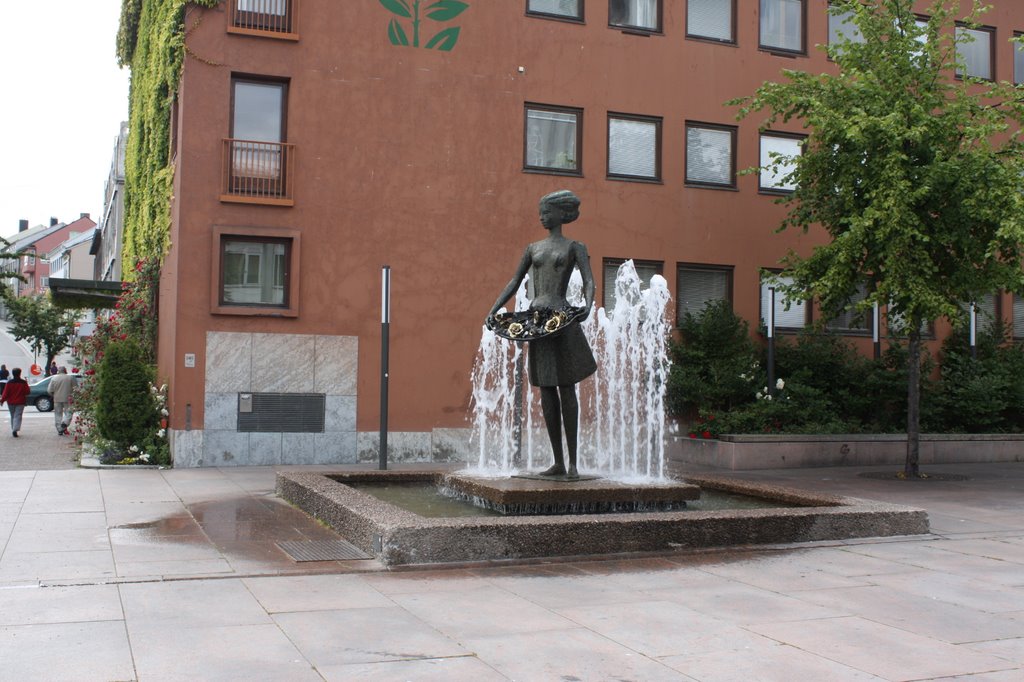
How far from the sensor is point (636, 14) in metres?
20.4

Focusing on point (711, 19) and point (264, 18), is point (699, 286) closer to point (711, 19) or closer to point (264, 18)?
point (711, 19)

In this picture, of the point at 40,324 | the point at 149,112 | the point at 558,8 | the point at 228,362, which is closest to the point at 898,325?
the point at 558,8

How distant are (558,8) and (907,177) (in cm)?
769

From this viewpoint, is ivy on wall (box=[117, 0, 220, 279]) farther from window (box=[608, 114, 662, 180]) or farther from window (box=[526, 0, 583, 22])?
window (box=[608, 114, 662, 180])

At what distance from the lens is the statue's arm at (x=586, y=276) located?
10125 mm

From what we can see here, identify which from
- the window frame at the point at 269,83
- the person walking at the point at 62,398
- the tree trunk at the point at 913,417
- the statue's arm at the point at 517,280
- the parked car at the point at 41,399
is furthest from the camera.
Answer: the parked car at the point at 41,399

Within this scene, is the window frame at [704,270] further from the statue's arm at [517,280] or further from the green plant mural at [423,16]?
the statue's arm at [517,280]

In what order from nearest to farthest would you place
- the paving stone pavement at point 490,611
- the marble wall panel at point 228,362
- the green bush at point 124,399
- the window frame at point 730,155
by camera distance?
the paving stone pavement at point 490,611 → the green bush at point 124,399 → the marble wall panel at point 228,362 → the window frame at point 730,155

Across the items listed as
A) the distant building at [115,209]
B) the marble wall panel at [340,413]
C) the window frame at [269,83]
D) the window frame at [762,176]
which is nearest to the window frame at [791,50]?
the window frame at [762,176]

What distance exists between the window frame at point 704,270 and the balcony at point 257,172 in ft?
24.8

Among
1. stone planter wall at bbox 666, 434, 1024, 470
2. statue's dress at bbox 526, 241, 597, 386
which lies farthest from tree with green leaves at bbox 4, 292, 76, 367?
statue's dress at bbox 526, 241, 597, 386

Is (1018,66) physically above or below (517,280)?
above

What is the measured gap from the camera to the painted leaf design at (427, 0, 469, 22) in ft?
61.8

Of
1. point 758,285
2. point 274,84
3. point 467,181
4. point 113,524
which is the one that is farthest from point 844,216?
point 113,524
